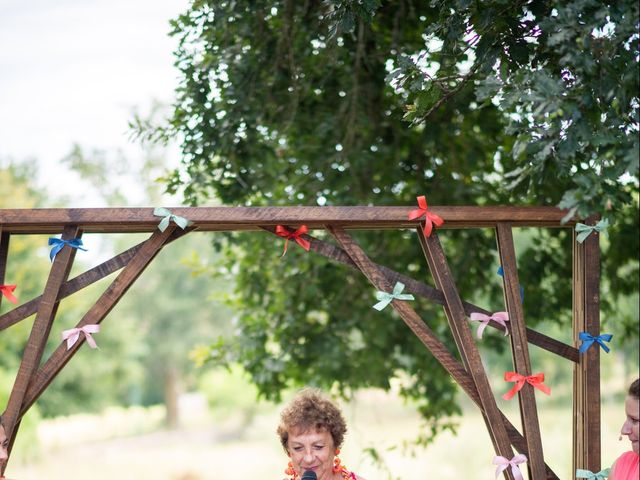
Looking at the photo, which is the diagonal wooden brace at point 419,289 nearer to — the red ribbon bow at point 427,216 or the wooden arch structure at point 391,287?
the wooden arch structure at point 391,287

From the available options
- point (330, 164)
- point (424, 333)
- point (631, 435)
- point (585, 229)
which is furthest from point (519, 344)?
point (330, 164)

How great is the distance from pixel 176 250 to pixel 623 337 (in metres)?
21.2

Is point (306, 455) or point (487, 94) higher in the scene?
point (487, 94)

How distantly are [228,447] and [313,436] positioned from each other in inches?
909

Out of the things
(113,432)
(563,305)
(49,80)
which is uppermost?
(49,80)

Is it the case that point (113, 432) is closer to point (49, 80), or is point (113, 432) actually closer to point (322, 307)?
point (49, 80)

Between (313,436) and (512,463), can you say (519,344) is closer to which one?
(512,463)

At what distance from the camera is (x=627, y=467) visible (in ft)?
11.0

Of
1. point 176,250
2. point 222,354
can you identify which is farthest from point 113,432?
point 222,354

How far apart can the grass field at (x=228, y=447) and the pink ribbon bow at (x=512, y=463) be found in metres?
10.1

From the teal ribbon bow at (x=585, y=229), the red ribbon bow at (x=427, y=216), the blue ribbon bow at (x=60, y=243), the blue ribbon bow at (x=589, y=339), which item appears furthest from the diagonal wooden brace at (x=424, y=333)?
the blue ribbon bow at (x=60, y=243)

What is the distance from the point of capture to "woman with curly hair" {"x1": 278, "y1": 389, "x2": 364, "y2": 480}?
3.75 metres

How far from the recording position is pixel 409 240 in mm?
6449

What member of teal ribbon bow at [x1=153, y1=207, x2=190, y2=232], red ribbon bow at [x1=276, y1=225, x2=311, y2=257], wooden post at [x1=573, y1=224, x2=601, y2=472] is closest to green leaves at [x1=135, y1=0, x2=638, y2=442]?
wooden post at [x1=573, y1=224, x2=601, y2=472]
